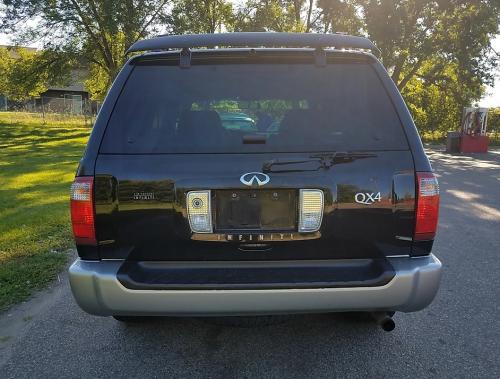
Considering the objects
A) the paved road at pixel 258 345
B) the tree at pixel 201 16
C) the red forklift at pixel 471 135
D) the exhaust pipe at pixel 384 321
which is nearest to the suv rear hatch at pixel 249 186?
the exhaust pipe at pixel 384 321

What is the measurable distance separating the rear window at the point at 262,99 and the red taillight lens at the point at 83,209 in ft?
0.96

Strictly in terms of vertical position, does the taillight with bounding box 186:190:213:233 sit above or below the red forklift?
above

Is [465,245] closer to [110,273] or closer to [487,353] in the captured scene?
[487,353]

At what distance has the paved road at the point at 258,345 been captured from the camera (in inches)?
109

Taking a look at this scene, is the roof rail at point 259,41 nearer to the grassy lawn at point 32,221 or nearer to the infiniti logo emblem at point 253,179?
the infiniti logo emblem at point 253,179

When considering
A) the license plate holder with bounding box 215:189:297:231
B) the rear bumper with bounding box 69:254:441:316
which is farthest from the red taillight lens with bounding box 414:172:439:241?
the license plate holder with bounding box 215:189:297:231

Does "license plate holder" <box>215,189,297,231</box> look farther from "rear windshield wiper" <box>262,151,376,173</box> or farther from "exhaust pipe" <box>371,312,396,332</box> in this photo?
"exhaust pipe" <box>371,312,396,332</box>

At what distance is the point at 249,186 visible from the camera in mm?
2400

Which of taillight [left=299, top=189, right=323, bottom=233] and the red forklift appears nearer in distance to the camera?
taillight [left=299, top=189, right=323, bottom=233]

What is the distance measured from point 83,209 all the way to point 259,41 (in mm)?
1439

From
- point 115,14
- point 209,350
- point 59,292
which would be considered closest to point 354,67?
point 209,350

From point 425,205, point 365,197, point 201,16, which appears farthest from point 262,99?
point 201,16

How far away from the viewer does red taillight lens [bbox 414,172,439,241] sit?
2.49 meters

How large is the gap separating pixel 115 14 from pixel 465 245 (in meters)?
20.7
